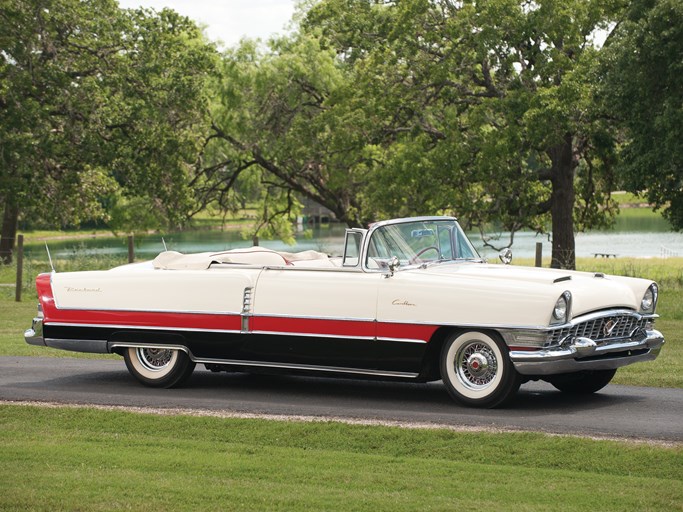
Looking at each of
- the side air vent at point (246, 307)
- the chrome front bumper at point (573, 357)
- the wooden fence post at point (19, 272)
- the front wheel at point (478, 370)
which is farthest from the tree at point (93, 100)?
the chrome front bumper at point (573, 357)

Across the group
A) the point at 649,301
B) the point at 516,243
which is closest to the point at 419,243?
the point at 649,301

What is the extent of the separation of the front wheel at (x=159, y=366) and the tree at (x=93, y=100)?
26993 millimetres

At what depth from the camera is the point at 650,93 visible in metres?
27.7

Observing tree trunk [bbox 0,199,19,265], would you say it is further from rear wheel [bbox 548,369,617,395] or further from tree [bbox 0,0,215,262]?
rear wheel [bbox 548,369,617,395]

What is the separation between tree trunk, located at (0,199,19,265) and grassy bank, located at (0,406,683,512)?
22.1m

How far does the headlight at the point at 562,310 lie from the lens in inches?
392

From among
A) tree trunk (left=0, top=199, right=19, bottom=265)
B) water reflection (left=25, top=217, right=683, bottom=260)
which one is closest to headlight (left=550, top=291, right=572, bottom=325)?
tree trunk (left=0, top=199, right=19, bottom=265)

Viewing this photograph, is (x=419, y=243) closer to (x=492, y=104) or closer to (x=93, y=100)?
(x=492, y=104)

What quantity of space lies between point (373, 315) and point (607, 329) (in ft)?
6.81

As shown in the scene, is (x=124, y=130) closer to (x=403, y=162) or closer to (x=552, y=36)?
(x=403, y=162)

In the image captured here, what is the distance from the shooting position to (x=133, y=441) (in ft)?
30.1

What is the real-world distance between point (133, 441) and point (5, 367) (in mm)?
5218

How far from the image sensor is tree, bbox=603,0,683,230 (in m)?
26.4

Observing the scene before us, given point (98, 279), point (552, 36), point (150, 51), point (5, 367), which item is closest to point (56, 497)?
point (98, 279)
